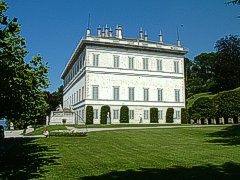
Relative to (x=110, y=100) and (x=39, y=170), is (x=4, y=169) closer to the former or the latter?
(x=39, y=170)

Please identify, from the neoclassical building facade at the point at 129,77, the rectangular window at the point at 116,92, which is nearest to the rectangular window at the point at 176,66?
the neoclassical building facade at the point at 129,77

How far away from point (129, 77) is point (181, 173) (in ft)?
108

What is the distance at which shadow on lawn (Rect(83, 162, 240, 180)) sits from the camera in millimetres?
6648

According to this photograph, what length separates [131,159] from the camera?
9391 millimetres

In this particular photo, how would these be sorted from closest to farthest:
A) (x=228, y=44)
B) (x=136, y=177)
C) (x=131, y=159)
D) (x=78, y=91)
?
(x=136, y=177), (x=131, y=159), (x=78, y=91), (x=228, y=44)

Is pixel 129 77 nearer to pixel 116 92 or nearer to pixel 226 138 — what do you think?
pixel 116 92

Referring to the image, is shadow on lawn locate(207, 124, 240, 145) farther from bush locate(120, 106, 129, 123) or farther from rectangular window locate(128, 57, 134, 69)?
rectangular window locate(128, 57, 134, 69)

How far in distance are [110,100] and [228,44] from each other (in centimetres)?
3532

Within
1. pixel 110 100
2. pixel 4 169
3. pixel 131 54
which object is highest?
pixel 131 54

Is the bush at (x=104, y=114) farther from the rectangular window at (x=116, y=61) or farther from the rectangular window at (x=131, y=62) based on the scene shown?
the rectangular window at (x=131, y=62)

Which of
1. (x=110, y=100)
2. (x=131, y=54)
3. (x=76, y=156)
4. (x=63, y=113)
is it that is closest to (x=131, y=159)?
(x=76, y=156)

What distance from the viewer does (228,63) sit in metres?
55.1

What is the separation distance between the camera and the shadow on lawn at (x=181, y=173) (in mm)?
6648

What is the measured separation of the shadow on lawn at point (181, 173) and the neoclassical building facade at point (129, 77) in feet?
98.9
